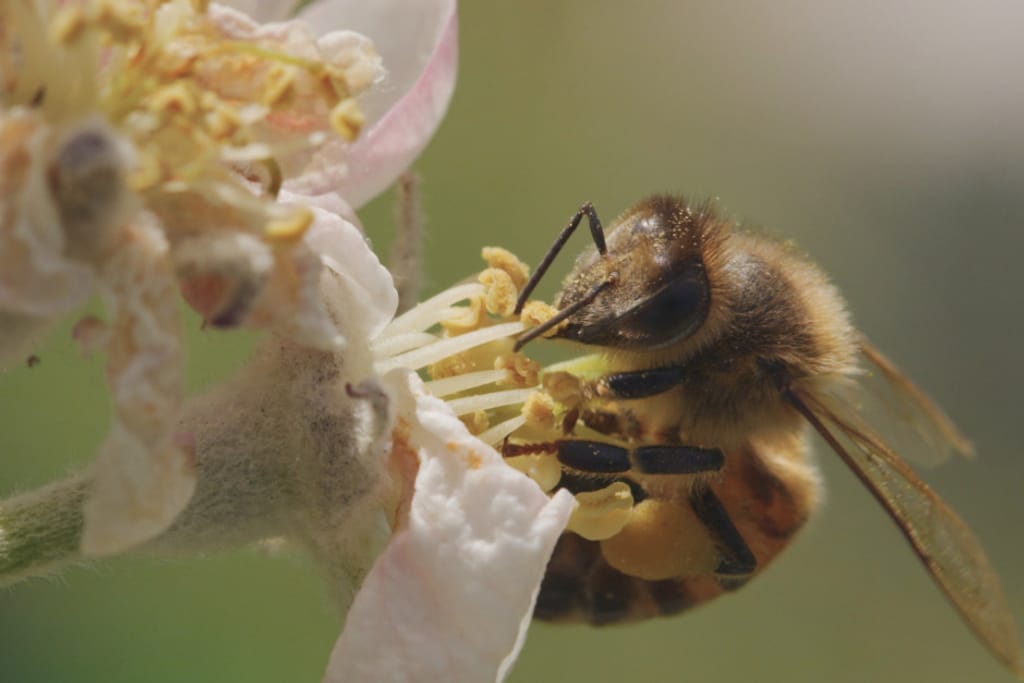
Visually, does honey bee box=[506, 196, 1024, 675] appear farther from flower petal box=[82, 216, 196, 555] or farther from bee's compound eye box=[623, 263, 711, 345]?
flower petal box=[82, 216, 196, 555]

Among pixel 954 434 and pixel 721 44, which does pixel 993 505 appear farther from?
pixel 954 434

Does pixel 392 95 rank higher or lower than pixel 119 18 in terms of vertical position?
lower

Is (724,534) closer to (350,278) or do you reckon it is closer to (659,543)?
(659,543)

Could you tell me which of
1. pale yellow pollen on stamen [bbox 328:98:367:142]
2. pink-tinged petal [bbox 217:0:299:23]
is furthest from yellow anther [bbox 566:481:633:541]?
pink-tinged petal [bbox 217:0:299:23]

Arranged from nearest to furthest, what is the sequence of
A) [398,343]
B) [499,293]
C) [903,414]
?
[398,343] < [499,293] < [903,414]

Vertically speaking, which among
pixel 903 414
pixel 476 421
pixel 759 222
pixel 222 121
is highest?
pixel 222 121

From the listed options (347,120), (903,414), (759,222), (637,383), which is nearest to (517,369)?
(637,383)
